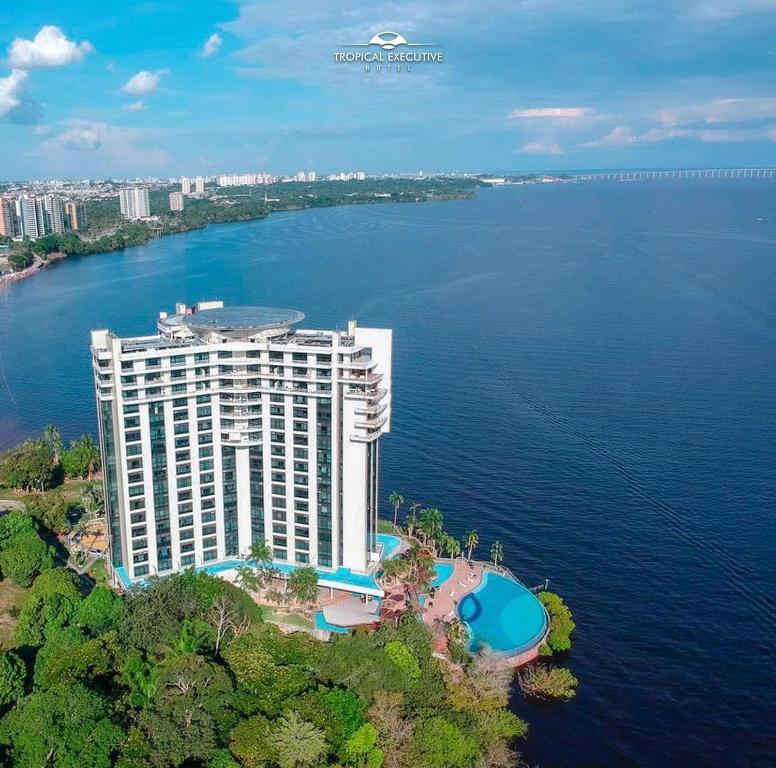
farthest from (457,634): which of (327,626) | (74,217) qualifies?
(74,217)

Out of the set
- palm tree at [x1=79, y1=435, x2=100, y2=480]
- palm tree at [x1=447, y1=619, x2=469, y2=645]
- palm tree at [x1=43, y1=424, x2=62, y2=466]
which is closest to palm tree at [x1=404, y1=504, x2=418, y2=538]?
palm tree at [x1=447, y1=619, x2=469, y2=645]

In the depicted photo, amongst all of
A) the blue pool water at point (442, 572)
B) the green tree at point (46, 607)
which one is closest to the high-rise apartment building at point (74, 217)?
the green tree at point (46, 607)

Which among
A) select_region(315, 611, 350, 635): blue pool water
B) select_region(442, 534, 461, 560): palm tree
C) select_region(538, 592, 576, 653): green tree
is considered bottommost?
select_region(538, 592, 576, 653): green tree

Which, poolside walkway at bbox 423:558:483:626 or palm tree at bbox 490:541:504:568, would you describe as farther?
palm tree at bbox 490:541:504:568

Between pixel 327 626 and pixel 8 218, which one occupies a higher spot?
pixel 8 218

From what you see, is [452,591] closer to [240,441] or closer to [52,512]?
[240,441]

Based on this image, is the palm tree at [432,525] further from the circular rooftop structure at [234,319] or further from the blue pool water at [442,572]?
the circular rooftop structure at [234,319]

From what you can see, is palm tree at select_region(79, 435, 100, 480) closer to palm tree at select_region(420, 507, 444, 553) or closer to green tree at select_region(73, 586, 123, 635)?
green tree at select_region(73, 586, 123, 635)
